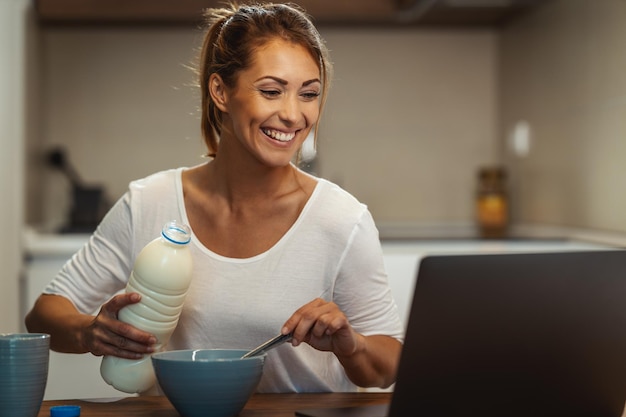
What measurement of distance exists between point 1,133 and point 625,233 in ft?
6.19

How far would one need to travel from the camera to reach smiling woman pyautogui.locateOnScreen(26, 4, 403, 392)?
149cm

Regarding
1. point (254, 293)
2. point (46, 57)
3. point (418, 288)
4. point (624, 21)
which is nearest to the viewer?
point (418, 288)

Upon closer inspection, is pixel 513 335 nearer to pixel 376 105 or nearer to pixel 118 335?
pixel 118 335

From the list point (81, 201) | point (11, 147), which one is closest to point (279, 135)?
point (11, 147)

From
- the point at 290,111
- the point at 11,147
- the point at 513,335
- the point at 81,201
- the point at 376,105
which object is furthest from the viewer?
the point at 376,105

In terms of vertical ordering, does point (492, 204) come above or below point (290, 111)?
below

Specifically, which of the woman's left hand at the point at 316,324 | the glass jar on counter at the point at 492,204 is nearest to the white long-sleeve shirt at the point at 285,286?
the woman's left hand at the point at 316,324

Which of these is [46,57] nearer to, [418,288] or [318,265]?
[318,265]

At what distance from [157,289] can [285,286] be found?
351 millimetres

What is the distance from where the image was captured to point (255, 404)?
1205 millimetres

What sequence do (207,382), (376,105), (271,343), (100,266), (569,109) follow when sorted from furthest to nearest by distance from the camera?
(376,105) → (569,109) → (100,266) → (271,343) → (207,382)

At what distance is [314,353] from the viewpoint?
5.00 feet

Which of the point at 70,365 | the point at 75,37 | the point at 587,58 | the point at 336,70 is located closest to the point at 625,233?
the point at 587,58

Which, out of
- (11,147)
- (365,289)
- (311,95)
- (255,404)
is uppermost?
(311,95)
